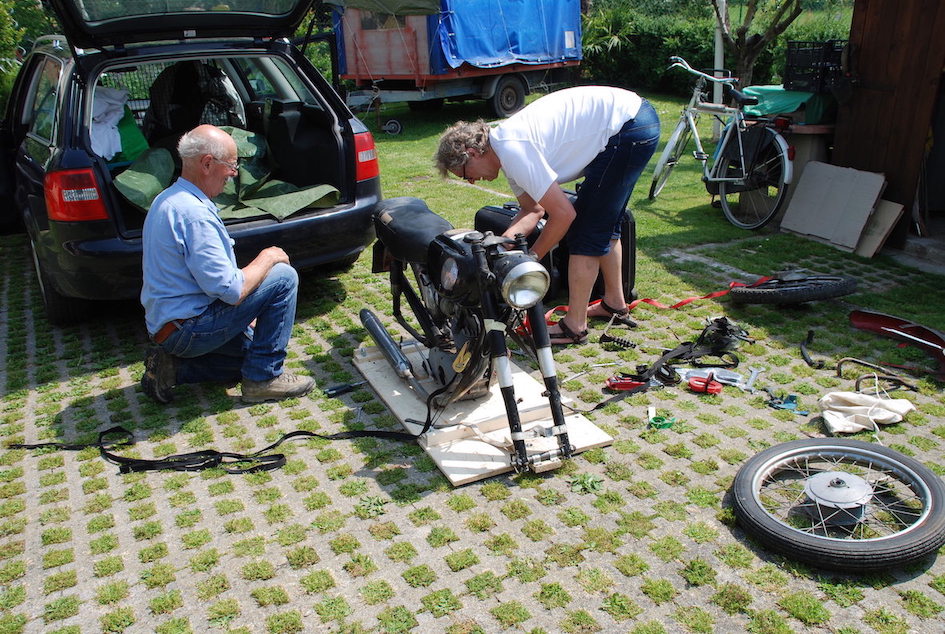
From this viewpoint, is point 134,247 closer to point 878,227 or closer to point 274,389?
point 274,389

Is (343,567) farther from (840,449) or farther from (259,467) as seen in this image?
(840,449)

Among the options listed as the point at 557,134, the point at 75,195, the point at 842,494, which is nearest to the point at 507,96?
the point at 557,134

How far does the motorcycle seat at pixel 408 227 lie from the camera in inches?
156

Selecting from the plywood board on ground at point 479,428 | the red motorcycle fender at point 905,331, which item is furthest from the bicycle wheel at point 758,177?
the plywood board on ground at point 479,428

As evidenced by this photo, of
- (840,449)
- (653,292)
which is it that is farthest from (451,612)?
(653,292)

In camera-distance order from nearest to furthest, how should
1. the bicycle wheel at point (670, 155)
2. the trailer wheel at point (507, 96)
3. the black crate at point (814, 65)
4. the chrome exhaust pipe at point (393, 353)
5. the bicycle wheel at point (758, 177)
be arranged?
the chrome exhaust pipe at point (393, 353)
the black crate at point (814, 65)
the bicycle wheel at point (758, 177)
the bicycle wheel at point (670, 155)
the trailer wheel at point (507, 96)

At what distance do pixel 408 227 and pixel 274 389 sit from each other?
1.20 m

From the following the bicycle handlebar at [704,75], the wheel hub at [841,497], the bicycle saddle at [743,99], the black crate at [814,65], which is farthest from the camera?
the bicycle handlebar at [704,75]

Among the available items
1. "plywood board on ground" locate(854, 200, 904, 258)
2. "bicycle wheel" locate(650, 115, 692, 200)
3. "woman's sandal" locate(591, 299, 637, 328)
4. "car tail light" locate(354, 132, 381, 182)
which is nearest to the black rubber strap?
"woman's sandal" locate(591, 299, 637, 328)

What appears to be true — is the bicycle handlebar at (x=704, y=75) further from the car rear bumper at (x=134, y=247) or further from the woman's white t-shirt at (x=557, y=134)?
the car rear bumper at (x=134, y=247)

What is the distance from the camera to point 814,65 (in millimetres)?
6770

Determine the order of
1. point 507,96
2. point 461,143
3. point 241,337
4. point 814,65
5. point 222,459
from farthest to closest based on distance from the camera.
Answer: point 507,96 → point 814,65 → point 241,337 → point 461,143 → point 222,459

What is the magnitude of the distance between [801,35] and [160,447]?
Answer: 18739mm

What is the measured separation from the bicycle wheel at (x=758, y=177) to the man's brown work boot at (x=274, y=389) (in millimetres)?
4837
